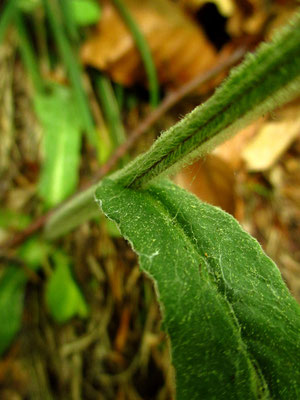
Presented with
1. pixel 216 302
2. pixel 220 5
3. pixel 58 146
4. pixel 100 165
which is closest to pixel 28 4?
pixel 58 146

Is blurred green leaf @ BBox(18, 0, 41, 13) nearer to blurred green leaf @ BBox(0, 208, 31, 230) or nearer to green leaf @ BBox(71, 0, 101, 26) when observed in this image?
green leaf @ BBox(71, 0, 101, 26)

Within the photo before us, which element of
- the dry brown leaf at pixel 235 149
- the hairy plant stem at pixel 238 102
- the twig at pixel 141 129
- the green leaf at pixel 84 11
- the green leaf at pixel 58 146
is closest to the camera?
A: the hairy plant stem at pixel 238 102

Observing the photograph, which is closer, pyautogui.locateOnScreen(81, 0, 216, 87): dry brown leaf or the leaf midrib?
the leaf midrib

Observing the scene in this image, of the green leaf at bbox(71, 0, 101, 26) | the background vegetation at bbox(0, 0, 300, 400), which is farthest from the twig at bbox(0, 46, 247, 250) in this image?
the green leaf at bbox(71, 0, 101, 26)

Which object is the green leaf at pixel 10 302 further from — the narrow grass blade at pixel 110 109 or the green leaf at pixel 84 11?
the green leaf at pixel 84 11

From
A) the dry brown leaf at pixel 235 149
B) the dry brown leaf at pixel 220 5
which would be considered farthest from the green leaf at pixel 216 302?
the dry brown leaf at pixel 220 5

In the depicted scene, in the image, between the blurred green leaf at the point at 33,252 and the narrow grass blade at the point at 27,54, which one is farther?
the narrow grass blade at the point at 27,54

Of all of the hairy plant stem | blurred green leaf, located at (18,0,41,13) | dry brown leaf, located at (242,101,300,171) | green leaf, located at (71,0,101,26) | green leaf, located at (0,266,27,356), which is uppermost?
blurred green leaf, located at (18,0,41,13)
